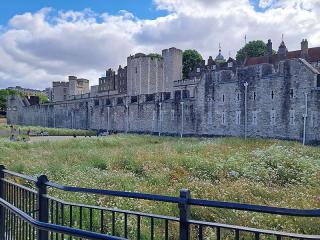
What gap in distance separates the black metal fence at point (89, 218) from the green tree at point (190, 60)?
68.9m

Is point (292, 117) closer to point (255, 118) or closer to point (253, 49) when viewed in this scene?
point (255, 118)

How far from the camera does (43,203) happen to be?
4.11 metres

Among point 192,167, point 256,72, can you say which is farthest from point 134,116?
point 192,167

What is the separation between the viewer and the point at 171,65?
2350 inches

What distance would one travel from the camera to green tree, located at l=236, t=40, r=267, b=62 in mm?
66000

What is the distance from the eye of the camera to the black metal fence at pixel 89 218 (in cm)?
271

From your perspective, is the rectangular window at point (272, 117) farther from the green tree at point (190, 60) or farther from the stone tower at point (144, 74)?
the green tree at point (190, 60)

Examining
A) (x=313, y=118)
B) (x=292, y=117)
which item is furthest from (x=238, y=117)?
(x=313, y=118)

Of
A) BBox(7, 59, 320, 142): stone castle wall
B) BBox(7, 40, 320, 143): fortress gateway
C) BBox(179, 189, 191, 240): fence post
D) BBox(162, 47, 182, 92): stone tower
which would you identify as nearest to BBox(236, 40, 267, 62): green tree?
BBox(7, 40, 320, 143): fortress gateway

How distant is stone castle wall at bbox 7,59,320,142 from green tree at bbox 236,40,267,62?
28.6 metres

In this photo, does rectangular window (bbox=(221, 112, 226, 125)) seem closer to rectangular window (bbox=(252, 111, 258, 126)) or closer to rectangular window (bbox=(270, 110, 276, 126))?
rectangular window (bbox=(252, 111, 258, 126))

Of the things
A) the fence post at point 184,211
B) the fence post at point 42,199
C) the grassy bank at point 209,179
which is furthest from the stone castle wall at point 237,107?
the fence post at point 184,211

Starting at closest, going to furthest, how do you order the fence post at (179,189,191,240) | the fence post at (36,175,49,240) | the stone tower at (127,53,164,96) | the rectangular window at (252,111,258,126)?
the fence post at (179,189,191,240) < the fence post at (36,175,49,240) < the rectangular window at (252,111,258,126) < the stone tower at (127,53,164,96)

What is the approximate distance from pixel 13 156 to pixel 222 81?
2356 centimetres
